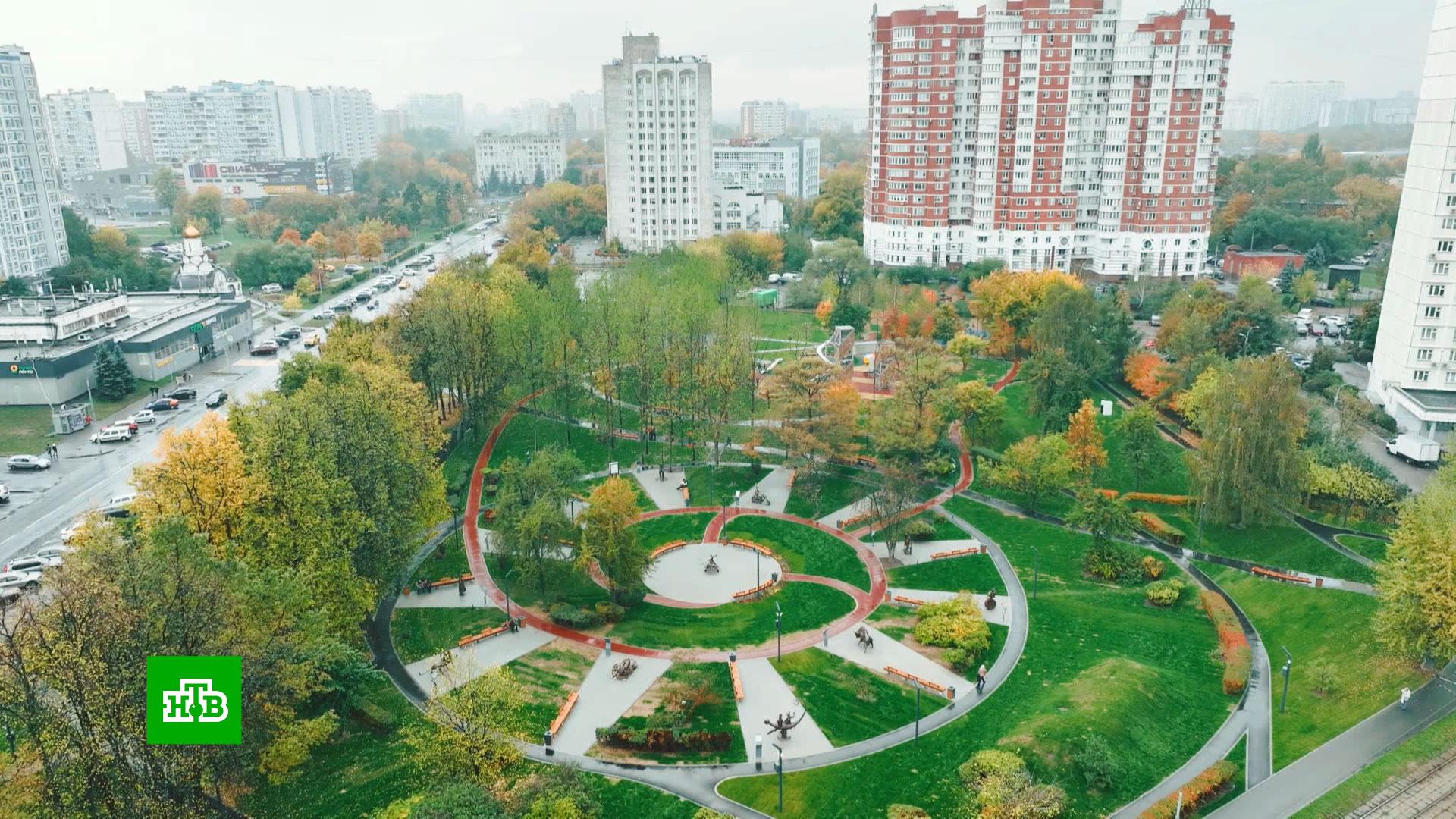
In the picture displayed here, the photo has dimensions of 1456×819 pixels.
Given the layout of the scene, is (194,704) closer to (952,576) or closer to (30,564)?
(30,564)

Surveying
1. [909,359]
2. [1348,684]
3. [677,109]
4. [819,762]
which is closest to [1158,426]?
[909,359]

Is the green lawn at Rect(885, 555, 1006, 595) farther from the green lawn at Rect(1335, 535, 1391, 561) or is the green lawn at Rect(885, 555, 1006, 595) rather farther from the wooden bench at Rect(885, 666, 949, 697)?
the green lawn at Rect(1335, 535, 1391, 561)

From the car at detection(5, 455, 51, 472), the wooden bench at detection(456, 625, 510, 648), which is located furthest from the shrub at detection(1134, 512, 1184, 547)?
the car at detection(5, 455, 51, 472)

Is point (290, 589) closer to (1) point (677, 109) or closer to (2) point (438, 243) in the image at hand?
(1) point (677, 109)

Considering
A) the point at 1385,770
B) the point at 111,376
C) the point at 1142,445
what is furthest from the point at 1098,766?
the point at 111,376

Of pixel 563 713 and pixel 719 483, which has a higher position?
pixel 719 483

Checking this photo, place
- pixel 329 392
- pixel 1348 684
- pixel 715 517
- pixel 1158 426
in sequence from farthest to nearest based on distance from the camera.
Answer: pixel 1158 426 → pixel 715 517 → pixel 329 392 → pixel 1348 684
